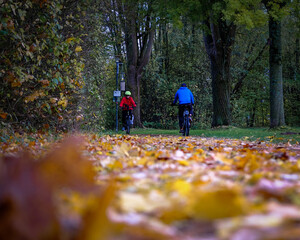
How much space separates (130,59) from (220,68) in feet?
22.8

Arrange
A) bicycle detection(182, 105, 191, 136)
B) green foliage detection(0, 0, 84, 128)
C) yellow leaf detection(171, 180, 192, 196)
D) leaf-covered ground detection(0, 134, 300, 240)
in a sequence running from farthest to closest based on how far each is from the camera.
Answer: bicycle detection(182, 105, 191, 136)
green foliage detection(0, 0, 84, 128)
yellow leaf detection(171, 180, 192, 196)
leaf-covered ground detection(0, 134, 300, 240)

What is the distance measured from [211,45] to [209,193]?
56.3 ft

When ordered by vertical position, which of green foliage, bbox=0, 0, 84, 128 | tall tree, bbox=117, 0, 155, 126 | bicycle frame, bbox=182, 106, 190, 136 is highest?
tall tree, bbox=117, 0, 155, 126

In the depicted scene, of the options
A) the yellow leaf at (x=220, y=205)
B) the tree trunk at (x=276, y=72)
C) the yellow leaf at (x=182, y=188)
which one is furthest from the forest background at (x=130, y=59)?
the yellow leaf at (x=220, y=205)

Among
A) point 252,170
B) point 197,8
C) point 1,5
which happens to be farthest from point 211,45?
point 252,170

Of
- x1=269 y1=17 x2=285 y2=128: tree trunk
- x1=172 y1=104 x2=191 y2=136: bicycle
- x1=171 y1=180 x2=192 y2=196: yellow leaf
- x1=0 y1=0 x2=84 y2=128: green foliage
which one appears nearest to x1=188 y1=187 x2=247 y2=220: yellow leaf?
x1=171 y1=180 x2=192 y2=196: yellow leaf

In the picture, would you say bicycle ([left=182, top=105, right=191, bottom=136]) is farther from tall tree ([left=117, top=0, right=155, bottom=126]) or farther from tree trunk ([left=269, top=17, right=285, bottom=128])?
tall tree ([left=117, top=0, right=155, bottom=126])

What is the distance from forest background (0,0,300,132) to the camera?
6312mm

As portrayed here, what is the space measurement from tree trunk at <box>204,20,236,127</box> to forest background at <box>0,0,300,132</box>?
0.27m

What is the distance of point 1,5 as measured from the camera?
201 inches

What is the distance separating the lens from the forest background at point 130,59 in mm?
6312

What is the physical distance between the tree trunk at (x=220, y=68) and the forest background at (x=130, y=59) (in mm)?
271

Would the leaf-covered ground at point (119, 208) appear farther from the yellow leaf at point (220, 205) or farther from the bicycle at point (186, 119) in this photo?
the bicycle at point (186, 119)

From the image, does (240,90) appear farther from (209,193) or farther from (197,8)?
(209,193)
